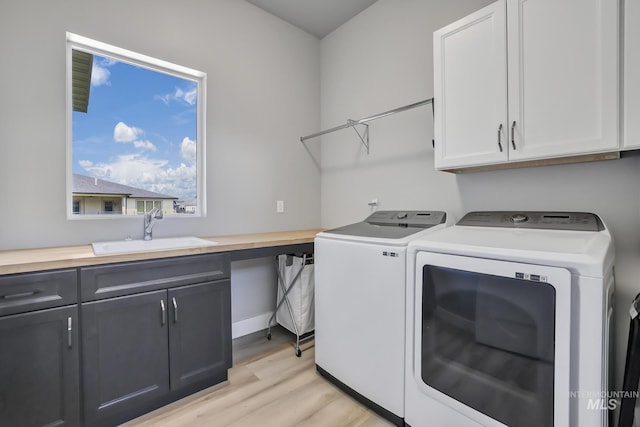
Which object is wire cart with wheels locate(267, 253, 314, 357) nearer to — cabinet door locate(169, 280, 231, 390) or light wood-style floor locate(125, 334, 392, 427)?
light wood-style floor locate(125, 334, 392, 427)

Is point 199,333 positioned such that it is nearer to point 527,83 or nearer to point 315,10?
point 527,83

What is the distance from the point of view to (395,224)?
6.86ft

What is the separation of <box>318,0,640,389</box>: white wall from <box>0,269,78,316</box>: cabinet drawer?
6.79ft

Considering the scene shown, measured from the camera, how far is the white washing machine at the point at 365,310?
1.47 metres

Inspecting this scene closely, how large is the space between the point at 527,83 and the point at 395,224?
1089mm

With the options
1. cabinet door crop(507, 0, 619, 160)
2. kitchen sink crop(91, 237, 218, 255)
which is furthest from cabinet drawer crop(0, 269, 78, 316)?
cabinet door crop(507, 0, 619, 160)

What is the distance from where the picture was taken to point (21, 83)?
5.33ft

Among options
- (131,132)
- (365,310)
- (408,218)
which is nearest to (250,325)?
(365,310)

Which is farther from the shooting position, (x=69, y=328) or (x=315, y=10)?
(x=315, y=10)

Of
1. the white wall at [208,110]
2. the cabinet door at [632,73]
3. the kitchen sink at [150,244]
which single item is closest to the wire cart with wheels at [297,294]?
the white wall at [208,110]

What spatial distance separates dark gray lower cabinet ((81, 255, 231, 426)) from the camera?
4.60 feet

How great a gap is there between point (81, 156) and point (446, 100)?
234cm

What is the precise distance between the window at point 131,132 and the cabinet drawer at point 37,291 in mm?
706

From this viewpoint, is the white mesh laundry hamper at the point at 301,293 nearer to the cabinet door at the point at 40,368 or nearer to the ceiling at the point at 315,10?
the cabinet door at the point at 40,368
